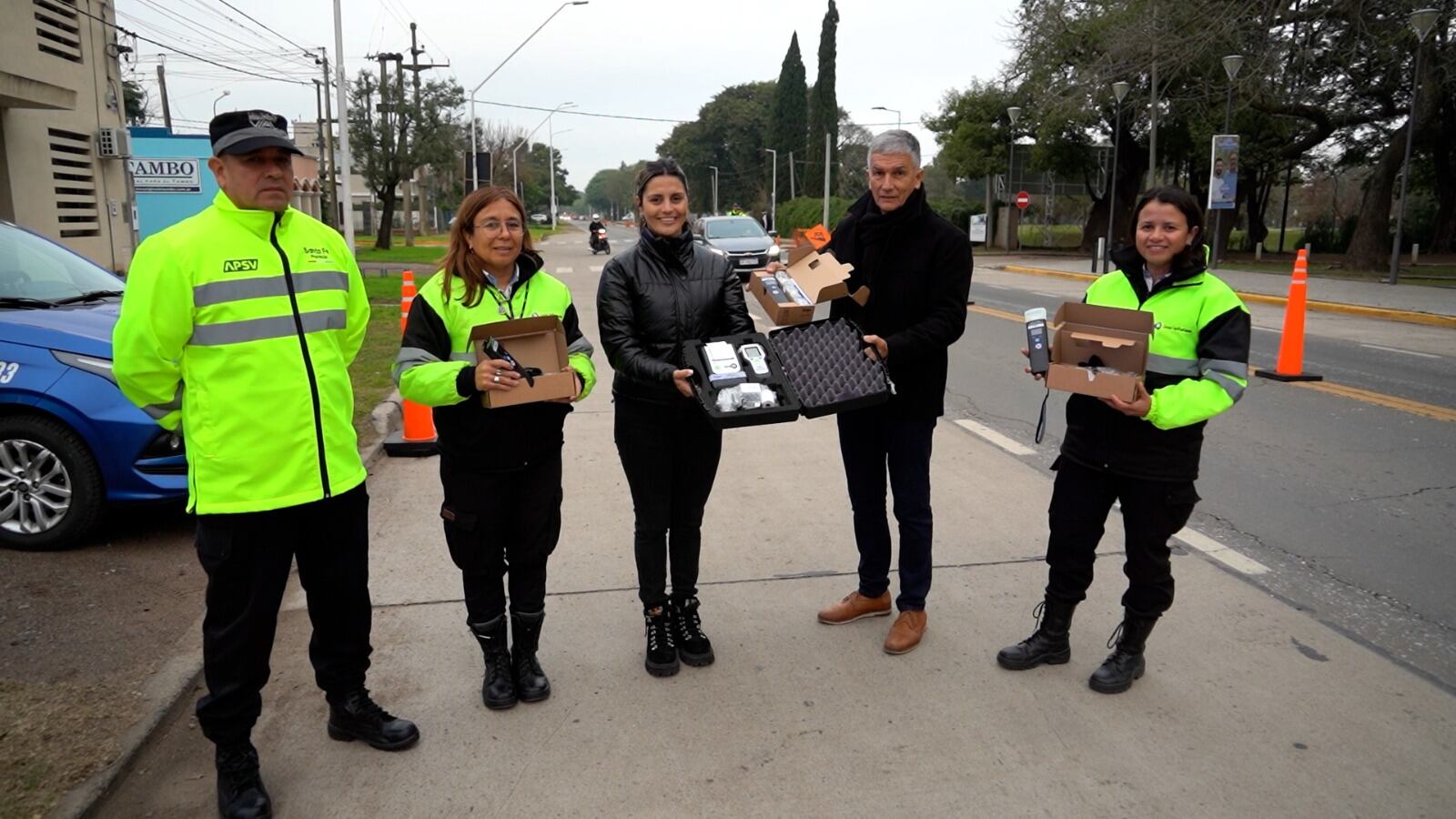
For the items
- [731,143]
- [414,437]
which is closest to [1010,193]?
[414,437]

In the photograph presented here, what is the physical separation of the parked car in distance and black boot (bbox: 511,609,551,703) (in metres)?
17.1

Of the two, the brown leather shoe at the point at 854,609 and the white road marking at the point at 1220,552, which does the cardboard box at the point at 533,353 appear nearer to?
the brown leather shoe at the point at 854,609

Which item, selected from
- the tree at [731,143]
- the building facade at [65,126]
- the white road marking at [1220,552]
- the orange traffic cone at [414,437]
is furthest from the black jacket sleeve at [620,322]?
the tree at [731,143]

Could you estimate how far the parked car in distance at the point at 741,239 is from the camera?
21875 mm

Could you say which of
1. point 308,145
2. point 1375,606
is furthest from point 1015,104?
point 1375,606

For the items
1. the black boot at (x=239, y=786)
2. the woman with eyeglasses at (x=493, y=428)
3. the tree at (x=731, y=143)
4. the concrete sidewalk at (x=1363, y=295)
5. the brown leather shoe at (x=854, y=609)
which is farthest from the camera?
the tree at (x=731, y=143)

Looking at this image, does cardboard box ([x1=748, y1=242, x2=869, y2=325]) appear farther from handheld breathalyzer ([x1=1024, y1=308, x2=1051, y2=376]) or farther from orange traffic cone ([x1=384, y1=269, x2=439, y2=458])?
orange traffic cone ([x1=384, y1=269, x2=439, y2=458])

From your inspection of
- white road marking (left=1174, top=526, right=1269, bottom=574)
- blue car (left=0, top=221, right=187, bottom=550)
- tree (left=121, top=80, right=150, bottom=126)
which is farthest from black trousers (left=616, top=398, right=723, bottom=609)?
tree (left=121, top=80, right=150, bottom=126)

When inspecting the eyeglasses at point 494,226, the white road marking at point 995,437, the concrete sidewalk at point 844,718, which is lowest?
the concrete sidewalk at point 844,718

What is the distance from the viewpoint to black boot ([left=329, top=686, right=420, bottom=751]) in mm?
3365

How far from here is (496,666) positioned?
372cm

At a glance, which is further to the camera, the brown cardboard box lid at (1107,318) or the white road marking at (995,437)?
the white road marking at (995,437)

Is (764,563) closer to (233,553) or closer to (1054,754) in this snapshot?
(1054,754)

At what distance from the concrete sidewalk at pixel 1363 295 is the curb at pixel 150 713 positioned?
58.2 feet
